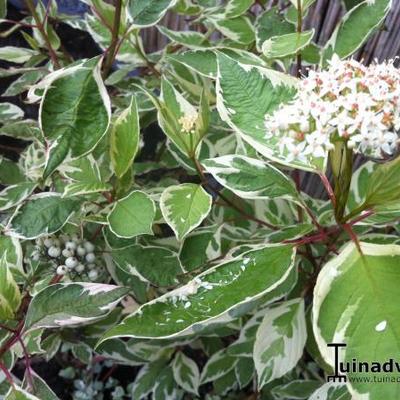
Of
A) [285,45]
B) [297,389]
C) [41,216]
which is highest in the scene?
[285,45]

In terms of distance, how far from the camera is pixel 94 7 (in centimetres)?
90

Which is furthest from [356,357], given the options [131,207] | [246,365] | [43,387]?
[246,365]

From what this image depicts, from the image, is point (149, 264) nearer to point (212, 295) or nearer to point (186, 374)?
point (212, 295)

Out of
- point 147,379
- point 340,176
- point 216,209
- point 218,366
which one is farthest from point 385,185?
point 147,379

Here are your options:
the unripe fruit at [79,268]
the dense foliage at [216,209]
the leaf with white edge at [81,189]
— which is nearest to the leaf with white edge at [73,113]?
the dense foliage at [216,209]

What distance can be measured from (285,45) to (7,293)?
522 millimetres

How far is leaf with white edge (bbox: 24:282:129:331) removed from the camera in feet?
2.27

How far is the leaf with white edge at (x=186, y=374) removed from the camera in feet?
3.79

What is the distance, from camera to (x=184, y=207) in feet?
2.37

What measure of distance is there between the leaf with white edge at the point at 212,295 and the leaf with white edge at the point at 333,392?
29cm

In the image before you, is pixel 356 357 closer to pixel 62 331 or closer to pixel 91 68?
pixel 91 68

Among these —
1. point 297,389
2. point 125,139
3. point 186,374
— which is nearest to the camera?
point 125,139

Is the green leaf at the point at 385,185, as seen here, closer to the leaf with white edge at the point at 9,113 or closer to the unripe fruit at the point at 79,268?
the unripe fruit at the point at 79,268

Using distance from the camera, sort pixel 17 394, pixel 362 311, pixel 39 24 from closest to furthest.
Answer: pixel 362 311 → pixel 17 394 → pixel 39 24
